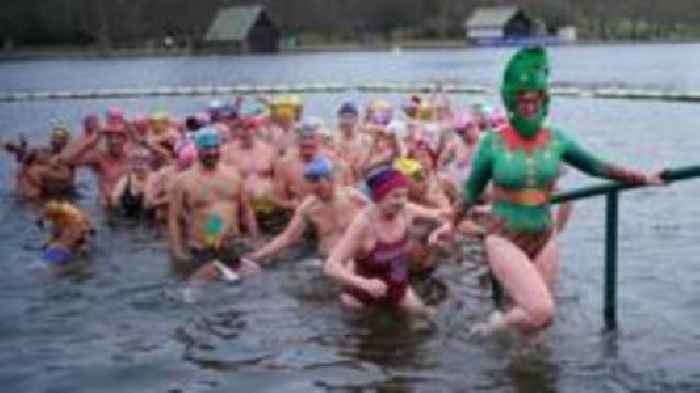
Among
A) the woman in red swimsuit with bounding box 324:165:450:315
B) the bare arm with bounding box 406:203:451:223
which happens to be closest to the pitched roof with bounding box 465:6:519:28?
the bare arm with bounding box 406:203:451:223

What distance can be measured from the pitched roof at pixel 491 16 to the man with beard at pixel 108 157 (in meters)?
113

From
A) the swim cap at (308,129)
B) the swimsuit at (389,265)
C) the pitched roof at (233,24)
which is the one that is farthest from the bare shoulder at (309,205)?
the pitched roof at (233,24)

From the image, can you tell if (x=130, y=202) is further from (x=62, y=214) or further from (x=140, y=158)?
(x=62, y=214)

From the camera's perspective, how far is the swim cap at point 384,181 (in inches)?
374

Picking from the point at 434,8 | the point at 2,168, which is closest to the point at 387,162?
the point at 2,168

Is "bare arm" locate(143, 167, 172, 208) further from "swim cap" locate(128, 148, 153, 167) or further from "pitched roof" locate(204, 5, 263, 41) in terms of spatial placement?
"pitched roof" locate(204, 5, 263, 41)

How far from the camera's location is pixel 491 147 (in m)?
8.55

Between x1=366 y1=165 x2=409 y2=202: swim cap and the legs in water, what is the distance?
43.3 inches

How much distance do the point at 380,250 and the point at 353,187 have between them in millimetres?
4087

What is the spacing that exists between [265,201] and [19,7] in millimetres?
99329

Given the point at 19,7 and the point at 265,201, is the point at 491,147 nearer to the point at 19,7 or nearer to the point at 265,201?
the point at 265,201

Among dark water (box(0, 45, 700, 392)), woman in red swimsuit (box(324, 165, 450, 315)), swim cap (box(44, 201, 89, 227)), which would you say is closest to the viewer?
dark water (box(0, 45, 700, 392))

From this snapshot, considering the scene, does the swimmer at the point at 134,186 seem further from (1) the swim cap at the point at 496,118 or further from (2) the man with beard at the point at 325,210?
(2) the man with beard at the point at 325,210

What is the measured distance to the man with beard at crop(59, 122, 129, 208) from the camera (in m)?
18.6
